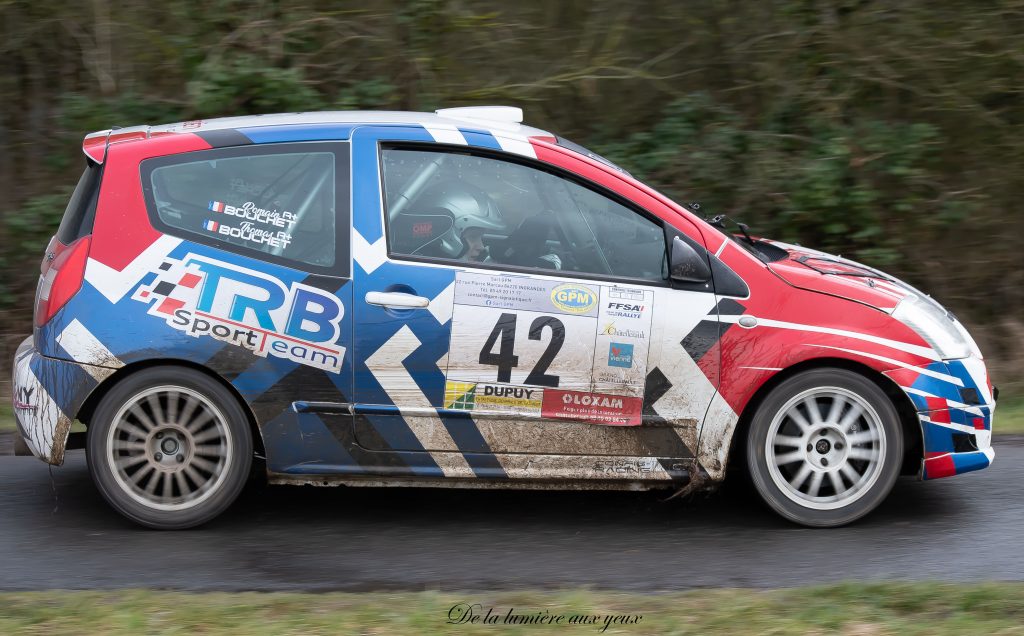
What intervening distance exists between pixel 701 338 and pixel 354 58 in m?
5.81

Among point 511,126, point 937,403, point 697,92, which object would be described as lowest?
point 937,403

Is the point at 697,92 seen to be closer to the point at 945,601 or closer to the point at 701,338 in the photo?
the point at 701,338

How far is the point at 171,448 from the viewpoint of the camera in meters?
5.04

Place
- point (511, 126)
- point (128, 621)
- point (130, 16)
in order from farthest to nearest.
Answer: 1. point (130, 16)
2. point (511, 126)
3. point (128, 621)

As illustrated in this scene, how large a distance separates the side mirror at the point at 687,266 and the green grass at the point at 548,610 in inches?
54.4

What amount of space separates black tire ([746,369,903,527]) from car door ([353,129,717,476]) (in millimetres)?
340

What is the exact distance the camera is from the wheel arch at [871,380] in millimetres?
5055

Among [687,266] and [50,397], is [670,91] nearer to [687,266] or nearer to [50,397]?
[687,266]

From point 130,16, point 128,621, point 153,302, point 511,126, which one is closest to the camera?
point 128,621

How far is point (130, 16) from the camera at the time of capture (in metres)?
9.74

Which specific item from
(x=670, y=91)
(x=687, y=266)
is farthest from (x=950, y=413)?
(x=670, y=91)

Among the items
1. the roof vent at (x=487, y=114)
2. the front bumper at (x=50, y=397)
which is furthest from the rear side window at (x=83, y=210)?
the roof vent at (x=487, y=114)

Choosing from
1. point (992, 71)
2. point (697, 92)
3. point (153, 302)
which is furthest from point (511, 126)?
point (992, 71)

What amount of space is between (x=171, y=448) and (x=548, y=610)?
1.95m
